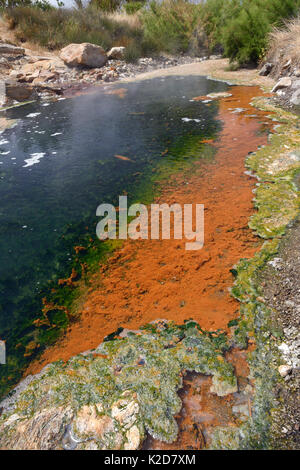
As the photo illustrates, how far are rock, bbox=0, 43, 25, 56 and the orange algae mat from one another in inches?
565

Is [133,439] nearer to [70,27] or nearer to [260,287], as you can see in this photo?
[260,287]

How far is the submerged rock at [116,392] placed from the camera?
176 cm

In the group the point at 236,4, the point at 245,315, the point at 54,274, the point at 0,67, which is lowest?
the point at 54,274

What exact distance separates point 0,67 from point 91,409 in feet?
50.3

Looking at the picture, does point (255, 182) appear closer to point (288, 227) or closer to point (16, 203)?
point (288, 227)

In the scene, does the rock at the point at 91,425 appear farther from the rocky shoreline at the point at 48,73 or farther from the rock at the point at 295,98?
the rocky shoreline at the point at 48,73

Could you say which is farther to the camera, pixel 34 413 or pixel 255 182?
pixel 255 182

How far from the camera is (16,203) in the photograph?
4.51 meters

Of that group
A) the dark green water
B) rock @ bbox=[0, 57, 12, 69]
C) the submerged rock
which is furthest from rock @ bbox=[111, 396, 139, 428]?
rock @ bbox=[0, 57, 12, 69]

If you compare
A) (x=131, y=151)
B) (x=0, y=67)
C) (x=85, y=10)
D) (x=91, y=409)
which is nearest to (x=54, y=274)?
(x=91, y=409)

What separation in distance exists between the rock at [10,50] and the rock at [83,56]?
6.87 ft

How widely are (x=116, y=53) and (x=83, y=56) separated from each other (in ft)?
7.32

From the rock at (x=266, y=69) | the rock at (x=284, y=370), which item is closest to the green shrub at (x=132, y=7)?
the rock at (x=266, y=69)

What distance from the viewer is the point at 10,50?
13.8m
